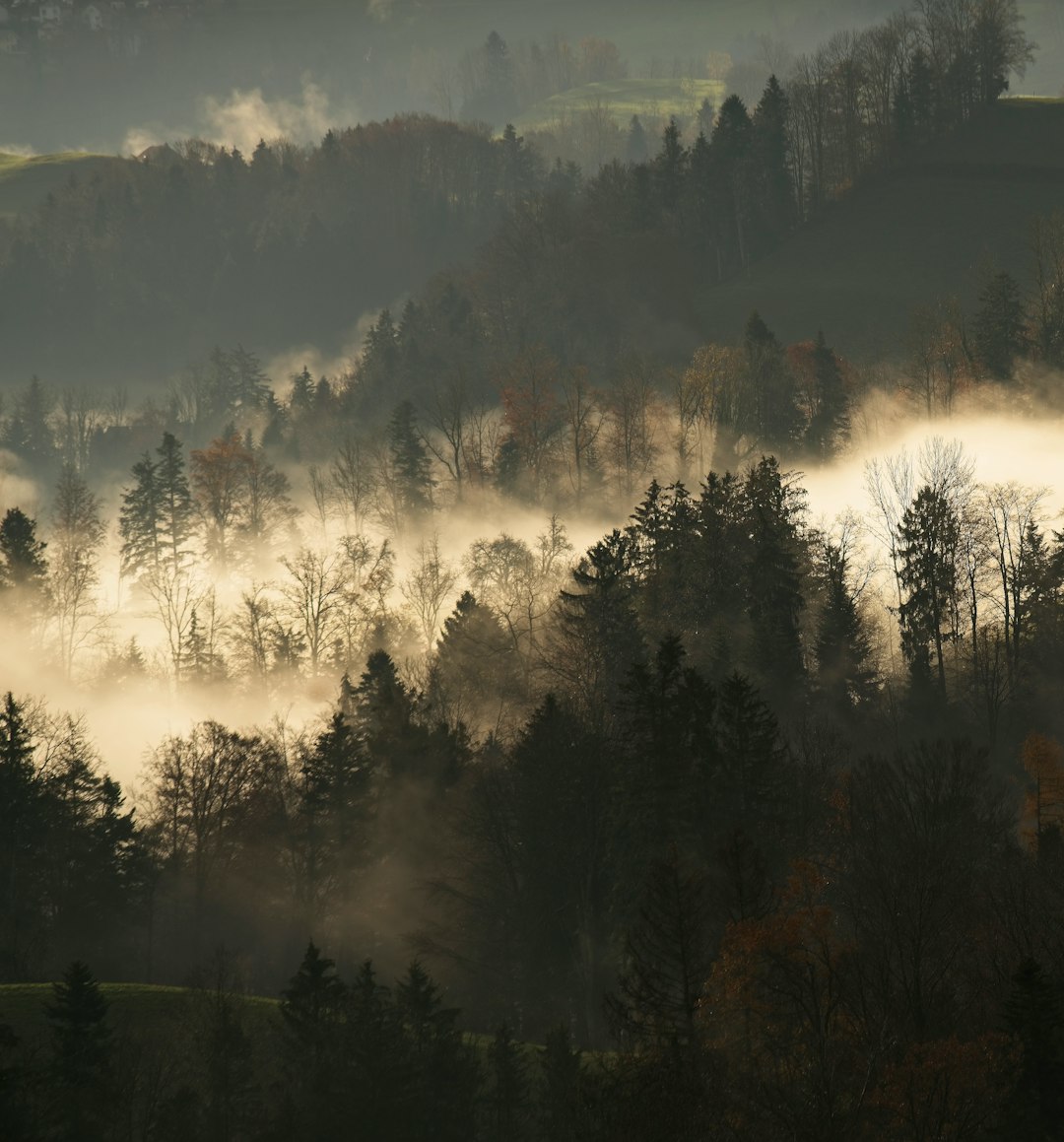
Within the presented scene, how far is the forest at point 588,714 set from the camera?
1471 inches

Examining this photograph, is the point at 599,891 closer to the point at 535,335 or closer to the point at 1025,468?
the point at 1025,468

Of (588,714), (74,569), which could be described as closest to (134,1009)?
(588,714)

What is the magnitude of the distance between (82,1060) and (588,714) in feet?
100

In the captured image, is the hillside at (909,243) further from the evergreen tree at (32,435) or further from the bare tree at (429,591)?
the evergreen tree at (32,435)

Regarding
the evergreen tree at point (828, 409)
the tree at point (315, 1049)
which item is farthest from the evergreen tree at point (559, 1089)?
the evergreen tree at point (828, 409)

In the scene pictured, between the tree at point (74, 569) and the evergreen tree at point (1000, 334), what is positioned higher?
the evergreen tree at point (1000, 334)

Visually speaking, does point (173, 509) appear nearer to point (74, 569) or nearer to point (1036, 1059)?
point (74, 569)

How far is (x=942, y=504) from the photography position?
76125 millimetres

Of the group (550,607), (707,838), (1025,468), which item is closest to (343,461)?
(550,607)

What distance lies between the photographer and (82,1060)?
38875mm

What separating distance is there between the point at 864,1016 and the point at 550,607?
5008 centimetres

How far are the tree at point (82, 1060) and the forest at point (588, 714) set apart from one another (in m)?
0.14

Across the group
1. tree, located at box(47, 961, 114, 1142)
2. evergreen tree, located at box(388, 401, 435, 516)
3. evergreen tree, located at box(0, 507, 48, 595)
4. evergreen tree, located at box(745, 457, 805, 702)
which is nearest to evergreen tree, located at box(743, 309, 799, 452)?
evergreen tree, located at box(388, 401, 435, 516)

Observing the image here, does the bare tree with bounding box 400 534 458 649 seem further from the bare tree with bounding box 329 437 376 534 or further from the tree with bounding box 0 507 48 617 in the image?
the tree with bounding box 0 507 48 617
